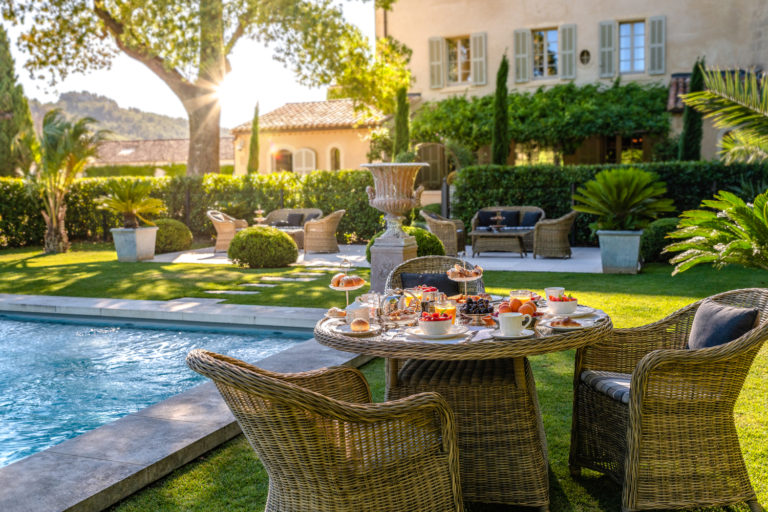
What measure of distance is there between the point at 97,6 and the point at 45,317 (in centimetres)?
1233

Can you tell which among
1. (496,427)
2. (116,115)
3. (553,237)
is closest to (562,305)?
(496,427)

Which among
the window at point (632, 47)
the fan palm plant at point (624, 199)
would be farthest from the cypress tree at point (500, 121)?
the fan palm plant at point (624, 199)

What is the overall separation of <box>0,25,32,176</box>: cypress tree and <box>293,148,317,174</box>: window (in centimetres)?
1090

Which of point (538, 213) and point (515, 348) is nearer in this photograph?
point (515, 348)

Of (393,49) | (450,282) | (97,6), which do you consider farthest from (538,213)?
(97,6)

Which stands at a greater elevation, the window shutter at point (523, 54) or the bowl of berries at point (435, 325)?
the window shutter at point (523, 54)

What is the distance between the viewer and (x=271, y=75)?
59.3 feet

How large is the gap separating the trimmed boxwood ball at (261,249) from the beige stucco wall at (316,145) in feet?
42.3

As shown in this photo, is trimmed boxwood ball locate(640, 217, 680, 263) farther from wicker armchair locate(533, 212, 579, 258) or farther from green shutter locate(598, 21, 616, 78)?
green shutter locate(598, 21, 616, 78)

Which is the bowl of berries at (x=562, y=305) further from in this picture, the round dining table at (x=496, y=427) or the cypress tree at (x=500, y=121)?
the cypress tree at (x=500, y=121)

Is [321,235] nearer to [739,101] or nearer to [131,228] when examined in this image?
[131,228]

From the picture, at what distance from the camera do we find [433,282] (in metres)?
4.32

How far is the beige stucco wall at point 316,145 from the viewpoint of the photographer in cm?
2561

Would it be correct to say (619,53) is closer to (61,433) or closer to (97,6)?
(97,6)
